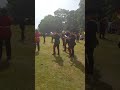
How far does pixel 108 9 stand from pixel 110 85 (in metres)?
1.23

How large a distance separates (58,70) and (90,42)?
685mm

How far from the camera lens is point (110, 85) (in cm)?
589

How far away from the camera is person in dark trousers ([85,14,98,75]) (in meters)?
5.87

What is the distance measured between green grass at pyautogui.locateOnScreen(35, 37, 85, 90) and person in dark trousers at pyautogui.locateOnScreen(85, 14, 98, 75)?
81 mm

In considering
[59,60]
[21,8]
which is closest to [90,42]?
[59,60]

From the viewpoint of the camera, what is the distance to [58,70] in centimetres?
586

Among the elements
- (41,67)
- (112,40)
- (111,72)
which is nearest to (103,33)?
(112,40)

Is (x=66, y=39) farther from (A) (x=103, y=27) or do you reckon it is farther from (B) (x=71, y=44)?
(A) (x=103, y=27)

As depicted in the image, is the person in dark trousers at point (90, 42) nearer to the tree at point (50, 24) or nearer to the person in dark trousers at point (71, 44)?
the person in dark trousers at point (71, 44)

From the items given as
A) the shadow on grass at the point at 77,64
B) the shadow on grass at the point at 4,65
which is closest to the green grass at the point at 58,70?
the shadow on grass at the point at 77,64

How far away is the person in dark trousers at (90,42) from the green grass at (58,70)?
0.26ft

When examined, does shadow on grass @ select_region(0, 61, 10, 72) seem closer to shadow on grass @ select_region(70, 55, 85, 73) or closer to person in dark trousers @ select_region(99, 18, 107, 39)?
shadow on grass @ select_region(70, 55, 85, 73)

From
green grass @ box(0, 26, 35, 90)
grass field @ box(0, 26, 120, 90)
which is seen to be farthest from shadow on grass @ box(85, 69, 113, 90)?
green grass @ box(0, 26, 35, 90)

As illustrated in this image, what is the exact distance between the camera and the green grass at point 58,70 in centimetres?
580
